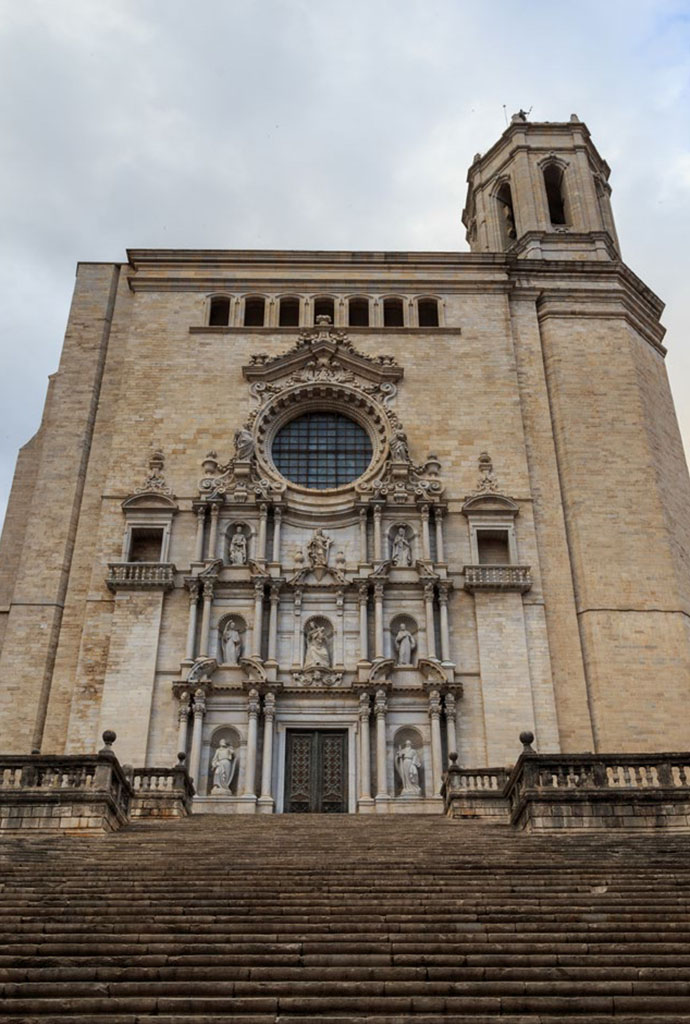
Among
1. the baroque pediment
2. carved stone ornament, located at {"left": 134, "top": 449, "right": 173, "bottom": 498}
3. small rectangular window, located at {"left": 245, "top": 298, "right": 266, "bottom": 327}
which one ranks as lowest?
carved stone ornament, located at {"left": 134, "top": 449, "right": 173, "bottom": 498}

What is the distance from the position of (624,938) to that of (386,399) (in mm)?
17061

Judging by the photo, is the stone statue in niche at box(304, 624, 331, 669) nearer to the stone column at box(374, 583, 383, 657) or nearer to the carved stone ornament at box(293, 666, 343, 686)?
the carved stone ornament at box(293, 666, 343, 686)

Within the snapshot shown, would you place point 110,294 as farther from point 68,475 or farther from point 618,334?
point 618,334

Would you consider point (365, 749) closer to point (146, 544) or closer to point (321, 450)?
point (146, 544)

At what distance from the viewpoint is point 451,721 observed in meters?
19.7

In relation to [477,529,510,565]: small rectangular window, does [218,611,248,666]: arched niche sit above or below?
below

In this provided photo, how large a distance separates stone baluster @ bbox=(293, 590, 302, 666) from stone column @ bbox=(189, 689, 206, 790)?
2.01 m

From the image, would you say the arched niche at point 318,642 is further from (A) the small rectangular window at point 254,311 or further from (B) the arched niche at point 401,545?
(A) the small rectangular window at point 254,311

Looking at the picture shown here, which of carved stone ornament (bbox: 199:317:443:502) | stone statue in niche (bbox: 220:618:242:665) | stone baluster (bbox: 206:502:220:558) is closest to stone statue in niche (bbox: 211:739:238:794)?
stone statue in niche (bbox: 220:618:242:665)

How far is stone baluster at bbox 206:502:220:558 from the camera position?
21.6 meters

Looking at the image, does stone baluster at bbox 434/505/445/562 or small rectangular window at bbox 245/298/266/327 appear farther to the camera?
small rectangular window at bbox 245/298/266/327

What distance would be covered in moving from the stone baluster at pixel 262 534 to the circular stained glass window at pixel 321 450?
5.03 ft

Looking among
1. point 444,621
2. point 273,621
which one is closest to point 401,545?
point 444,621

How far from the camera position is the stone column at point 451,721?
1952 centimetres
